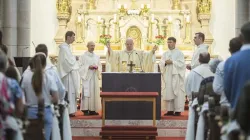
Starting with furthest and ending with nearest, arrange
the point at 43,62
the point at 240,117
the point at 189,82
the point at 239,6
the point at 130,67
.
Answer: the point at 239,6 → the point at 130,67 → the point at 189,82 → the point at 43,62 → the point at 240,117

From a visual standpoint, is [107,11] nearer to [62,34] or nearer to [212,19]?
[62,34]

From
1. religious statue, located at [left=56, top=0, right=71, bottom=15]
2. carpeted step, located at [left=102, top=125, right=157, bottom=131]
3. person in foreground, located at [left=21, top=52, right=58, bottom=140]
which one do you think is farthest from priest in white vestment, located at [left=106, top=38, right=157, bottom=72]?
person in foreground, located at [left=21, top=52, right=58, bottom=140]

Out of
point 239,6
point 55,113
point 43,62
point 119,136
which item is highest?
point 239,6

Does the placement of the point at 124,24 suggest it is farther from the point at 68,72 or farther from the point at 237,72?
the point at 237,72

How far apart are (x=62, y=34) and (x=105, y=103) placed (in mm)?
6161

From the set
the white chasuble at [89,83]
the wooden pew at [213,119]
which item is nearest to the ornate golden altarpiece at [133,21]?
the white chasuble at [89,83]

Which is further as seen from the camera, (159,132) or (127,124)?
(159,132)

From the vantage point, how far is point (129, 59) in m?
14.5

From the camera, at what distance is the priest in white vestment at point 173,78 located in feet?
48.8

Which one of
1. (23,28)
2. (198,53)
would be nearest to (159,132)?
(198,53)

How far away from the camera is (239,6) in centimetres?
1672

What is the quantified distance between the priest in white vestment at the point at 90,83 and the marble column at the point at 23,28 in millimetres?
1920

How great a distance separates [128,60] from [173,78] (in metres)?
1.29

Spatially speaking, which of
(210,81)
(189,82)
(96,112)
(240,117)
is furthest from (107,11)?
(240,117)
